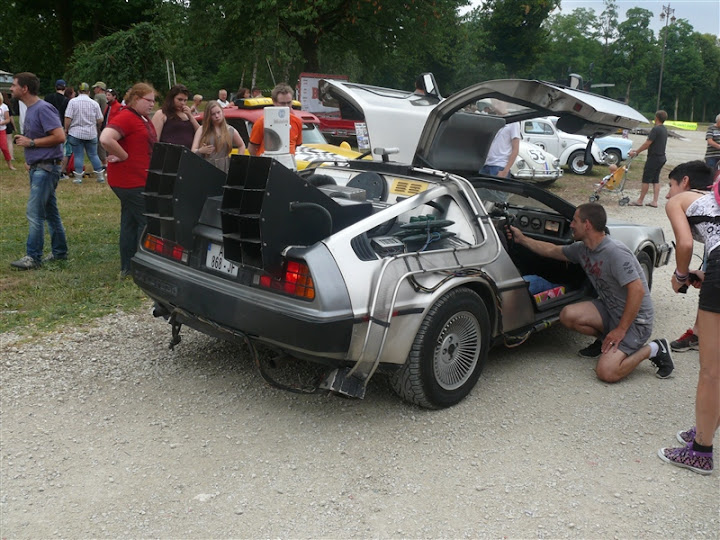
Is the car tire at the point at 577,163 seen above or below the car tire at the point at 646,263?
above

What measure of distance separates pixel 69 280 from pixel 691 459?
215 inches

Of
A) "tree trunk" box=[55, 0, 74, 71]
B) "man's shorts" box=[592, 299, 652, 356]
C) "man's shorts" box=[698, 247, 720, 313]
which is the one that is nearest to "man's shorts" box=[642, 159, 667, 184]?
"man's shorts" box=[592, 299, 652, 356]

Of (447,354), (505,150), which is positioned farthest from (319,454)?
(505,150)

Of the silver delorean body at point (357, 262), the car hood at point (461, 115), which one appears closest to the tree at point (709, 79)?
the car hood at point (461, 115)

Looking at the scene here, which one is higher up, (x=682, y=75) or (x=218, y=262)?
(x=682, y=75)

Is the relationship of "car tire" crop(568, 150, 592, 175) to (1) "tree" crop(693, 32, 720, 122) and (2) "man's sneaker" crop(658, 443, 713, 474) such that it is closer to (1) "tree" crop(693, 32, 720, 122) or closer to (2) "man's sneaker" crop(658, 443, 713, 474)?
(2) "man's sneaker" crop(658, 443, 713, 474)

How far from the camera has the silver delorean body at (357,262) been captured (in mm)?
3633

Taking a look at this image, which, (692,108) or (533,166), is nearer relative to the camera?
(533,166)

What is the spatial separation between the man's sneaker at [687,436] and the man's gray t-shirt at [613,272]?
43.8 inches

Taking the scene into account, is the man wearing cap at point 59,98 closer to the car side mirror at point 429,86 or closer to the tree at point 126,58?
the tree at point 126,58

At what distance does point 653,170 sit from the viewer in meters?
13.5

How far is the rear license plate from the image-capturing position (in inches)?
157

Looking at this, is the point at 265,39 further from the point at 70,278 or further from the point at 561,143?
the point at 70,278

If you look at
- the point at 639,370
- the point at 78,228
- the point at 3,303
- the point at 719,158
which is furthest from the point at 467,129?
the point at 719,158
